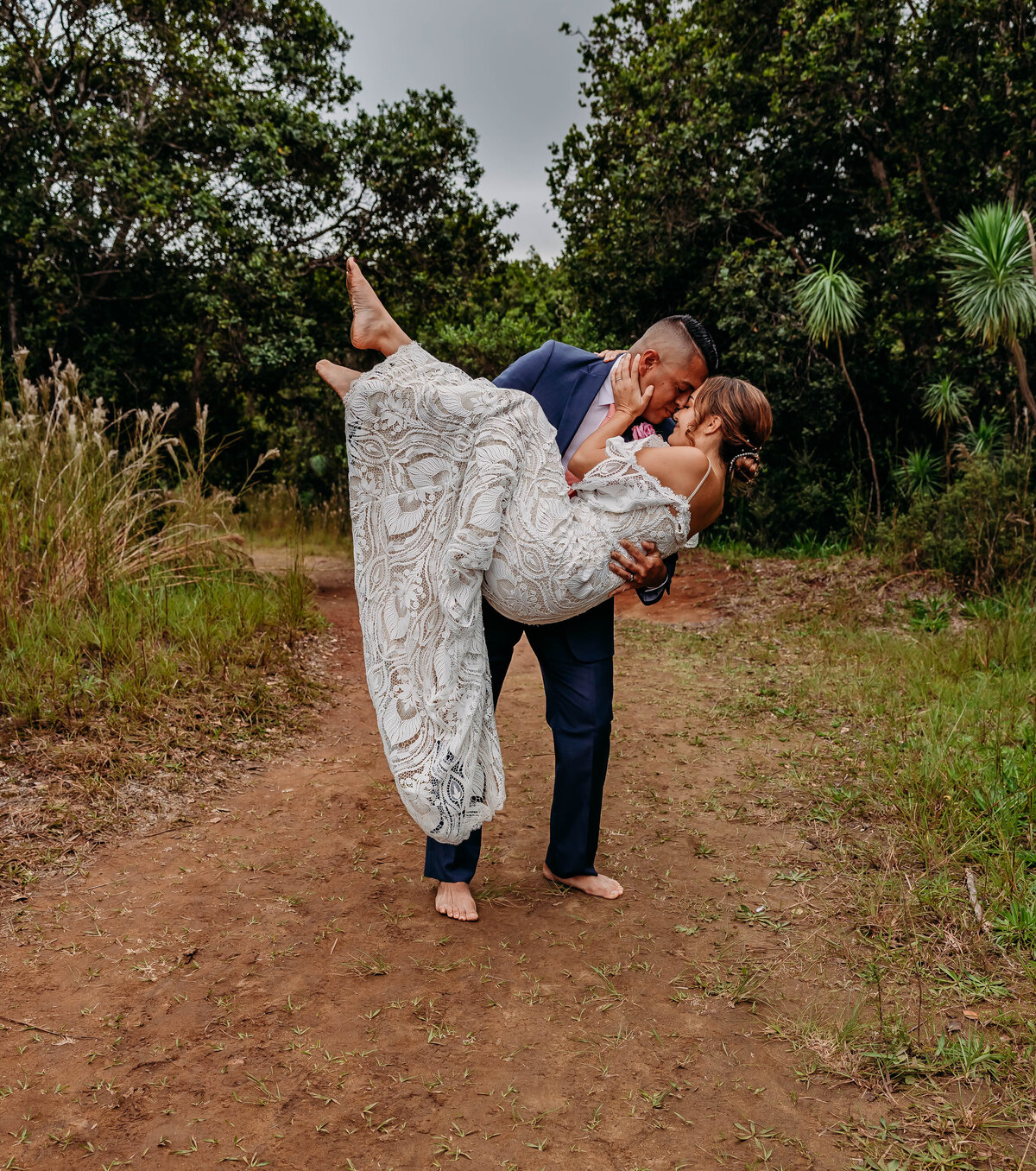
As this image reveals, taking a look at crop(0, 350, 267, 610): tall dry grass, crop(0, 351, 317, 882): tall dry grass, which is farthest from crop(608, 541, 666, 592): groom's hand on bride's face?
crop(0, 350, 267, 610): tall dry grass

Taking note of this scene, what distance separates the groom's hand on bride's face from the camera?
2463 mm

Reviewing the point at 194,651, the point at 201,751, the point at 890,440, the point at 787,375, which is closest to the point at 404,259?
the point at 787,375

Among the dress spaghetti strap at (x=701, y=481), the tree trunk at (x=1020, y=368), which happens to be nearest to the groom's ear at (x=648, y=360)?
the dress spaghetti strap at (x=701, y=481)

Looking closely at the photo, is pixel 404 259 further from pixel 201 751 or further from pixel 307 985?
pixel 307 985

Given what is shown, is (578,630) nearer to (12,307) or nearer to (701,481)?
(701,481)

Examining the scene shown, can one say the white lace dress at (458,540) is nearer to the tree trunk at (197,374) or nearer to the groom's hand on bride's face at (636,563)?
the groom's hand on bride's face at (636,563)

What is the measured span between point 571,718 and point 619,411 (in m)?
0.94

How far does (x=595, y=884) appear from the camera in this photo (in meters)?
2.83

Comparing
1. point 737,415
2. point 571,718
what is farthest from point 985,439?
point 571,718

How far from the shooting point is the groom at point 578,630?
258cm

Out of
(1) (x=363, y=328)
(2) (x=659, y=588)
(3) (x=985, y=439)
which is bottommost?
(2) (x=659, y=588)

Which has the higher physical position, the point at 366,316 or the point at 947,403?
the point at 947,403

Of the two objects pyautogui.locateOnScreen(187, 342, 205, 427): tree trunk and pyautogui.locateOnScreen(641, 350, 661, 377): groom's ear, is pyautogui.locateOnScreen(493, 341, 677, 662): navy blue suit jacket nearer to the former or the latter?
pyautogui.locateOnScreen(641, 350, 661, 377): groom's ear

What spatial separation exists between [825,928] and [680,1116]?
0.96m
